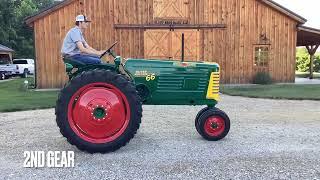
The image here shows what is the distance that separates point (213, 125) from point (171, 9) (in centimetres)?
1344

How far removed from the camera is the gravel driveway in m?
4.77

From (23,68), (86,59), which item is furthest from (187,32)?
(23,68)

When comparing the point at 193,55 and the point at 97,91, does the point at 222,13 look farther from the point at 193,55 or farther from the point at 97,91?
the point at 97,91

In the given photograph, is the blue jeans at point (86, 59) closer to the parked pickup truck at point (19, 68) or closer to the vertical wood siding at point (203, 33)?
the vertical wood siding at point (203, 33)

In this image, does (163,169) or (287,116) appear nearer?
(163,169)

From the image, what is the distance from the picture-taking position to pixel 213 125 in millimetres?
6539

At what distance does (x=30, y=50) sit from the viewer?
46.2 meters

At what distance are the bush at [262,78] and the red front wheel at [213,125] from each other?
13687 millimetres

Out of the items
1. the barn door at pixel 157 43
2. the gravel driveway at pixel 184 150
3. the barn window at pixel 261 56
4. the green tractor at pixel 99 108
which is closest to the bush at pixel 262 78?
the barn window at pixel 261 56

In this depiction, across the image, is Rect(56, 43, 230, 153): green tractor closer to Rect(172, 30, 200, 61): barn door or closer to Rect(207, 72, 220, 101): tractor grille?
Rect(207, 72, 220, 101): tractor grille

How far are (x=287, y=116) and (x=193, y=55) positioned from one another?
1063cm

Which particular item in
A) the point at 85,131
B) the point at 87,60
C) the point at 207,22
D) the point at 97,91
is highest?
the point at 207,22

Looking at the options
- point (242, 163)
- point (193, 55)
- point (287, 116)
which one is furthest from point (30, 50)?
point (242, 163)

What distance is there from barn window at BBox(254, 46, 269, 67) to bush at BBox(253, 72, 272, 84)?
1.73 feet
